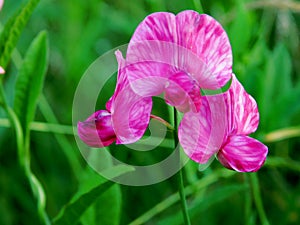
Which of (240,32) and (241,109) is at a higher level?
(241,109)

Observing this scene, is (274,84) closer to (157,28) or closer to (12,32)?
(12,32)

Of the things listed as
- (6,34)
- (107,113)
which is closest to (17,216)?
(6,34)

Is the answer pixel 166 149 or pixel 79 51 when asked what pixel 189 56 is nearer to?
pixel 166 149

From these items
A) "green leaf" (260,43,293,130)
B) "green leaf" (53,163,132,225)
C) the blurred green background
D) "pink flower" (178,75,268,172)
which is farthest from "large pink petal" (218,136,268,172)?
"green leaf" (260,43,293,130)

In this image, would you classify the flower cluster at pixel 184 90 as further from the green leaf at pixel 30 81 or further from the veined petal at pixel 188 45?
the green leaf at pixel 30 81

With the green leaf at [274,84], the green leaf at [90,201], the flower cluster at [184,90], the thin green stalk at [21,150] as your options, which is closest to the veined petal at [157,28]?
the flower cluster at [184,90]

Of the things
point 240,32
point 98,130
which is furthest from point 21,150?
point 240,32
